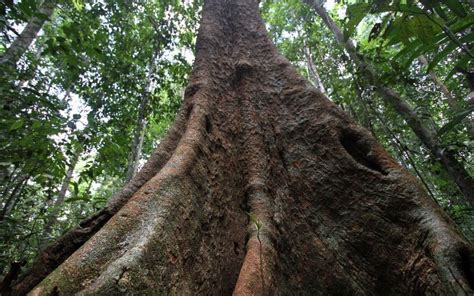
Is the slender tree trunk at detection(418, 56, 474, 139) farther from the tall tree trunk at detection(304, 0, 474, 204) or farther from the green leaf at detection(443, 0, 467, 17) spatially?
the green leaf at detection(443, 0, 467, 17)

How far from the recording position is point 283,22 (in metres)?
11.8

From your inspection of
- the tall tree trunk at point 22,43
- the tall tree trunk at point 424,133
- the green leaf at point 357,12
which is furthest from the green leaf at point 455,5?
the tall tree trunk at point 22,43

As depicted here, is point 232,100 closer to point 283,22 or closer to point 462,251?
point 462,251

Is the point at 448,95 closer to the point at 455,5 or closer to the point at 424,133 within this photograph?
the point at 424,133

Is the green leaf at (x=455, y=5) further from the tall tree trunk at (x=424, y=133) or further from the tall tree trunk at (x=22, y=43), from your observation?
the tall tree trunk at (x=22, y=43)

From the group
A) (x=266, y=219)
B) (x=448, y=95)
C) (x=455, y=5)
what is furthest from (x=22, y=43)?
(x=448, y=95)

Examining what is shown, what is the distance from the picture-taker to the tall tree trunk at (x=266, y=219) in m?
1.62

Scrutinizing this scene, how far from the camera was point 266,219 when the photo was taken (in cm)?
230

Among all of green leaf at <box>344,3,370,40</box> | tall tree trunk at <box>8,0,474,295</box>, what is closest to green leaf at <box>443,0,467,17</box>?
green leaf at <box>344,3,370,40</box>

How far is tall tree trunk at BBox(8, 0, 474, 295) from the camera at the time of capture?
162 cm

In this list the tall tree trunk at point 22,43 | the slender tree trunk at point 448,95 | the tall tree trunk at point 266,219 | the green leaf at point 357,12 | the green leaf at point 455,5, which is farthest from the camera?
the slender tree trunk at point 448,95

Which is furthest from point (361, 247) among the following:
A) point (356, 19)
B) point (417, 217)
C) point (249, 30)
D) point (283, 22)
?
point (283, 22)

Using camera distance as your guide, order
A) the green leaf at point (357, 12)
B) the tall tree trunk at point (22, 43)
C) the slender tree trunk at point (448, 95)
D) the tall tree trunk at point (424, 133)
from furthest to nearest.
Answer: the slender tree trunk at point (448, 95), the tall tree trunk at point (22, 43), the tall tree trunk at point (424, 133), the green leaf at point (357, 12)

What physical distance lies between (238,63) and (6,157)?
260 cm
